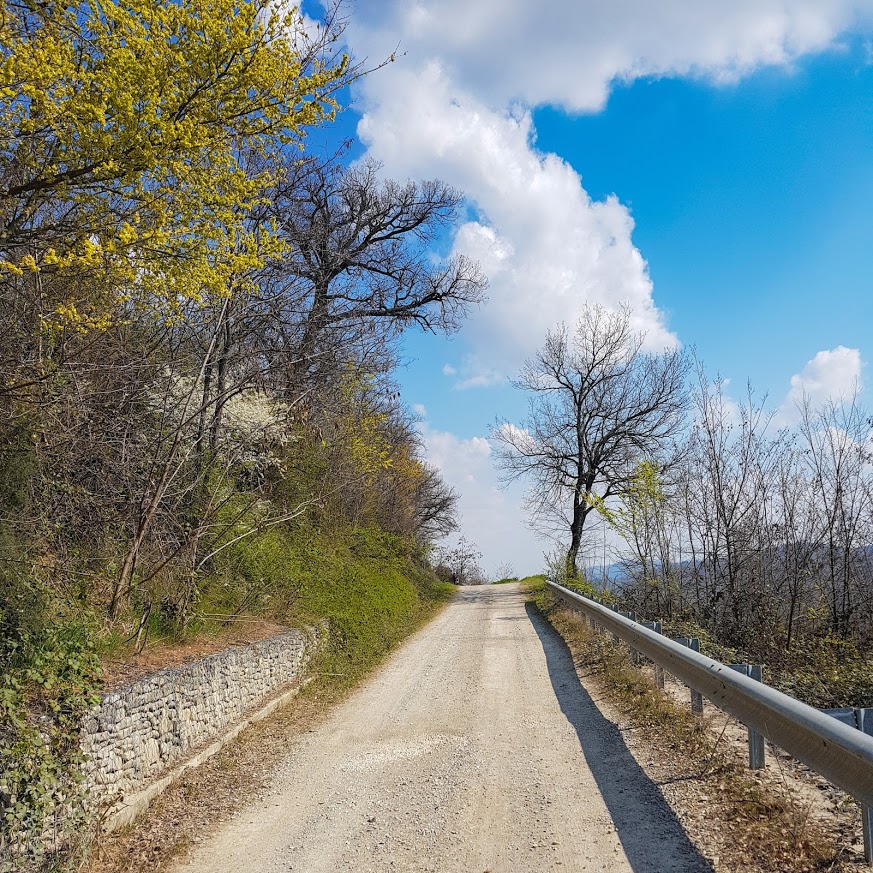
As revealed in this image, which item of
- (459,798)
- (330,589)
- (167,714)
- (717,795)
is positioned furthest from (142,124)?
(330,589)

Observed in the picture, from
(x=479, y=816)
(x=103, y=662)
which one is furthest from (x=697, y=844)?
(x=103, y=662)

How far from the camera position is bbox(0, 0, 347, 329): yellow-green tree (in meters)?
4.96

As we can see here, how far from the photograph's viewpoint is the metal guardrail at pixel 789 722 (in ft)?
11.1

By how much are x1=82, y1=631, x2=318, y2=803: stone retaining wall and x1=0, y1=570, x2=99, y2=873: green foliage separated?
238 millimetres

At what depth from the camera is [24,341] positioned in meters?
7.14

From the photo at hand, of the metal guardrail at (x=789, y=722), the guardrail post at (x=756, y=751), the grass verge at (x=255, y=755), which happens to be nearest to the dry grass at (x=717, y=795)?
the guardrail post at (x=756, y=751)

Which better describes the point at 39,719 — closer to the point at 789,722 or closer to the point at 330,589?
the point at 789,722

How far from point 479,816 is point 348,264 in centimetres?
1893

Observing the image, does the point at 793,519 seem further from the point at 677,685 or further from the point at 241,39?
the point at 241,39

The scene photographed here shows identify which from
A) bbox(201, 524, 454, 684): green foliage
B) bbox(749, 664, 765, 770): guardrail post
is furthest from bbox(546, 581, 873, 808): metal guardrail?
bbox(201, 524, 454, 684): green foliage

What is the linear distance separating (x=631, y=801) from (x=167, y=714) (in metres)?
4.25

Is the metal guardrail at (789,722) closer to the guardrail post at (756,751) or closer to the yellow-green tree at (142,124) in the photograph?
the guardrail post at (756,751)

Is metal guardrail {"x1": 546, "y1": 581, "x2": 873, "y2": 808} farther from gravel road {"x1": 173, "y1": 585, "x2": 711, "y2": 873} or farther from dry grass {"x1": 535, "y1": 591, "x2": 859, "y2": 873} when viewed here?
gravel road {"x1": 173, "y1": 585, "x2": 711, "y2": 873}

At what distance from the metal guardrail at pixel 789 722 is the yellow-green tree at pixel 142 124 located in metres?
5.43
